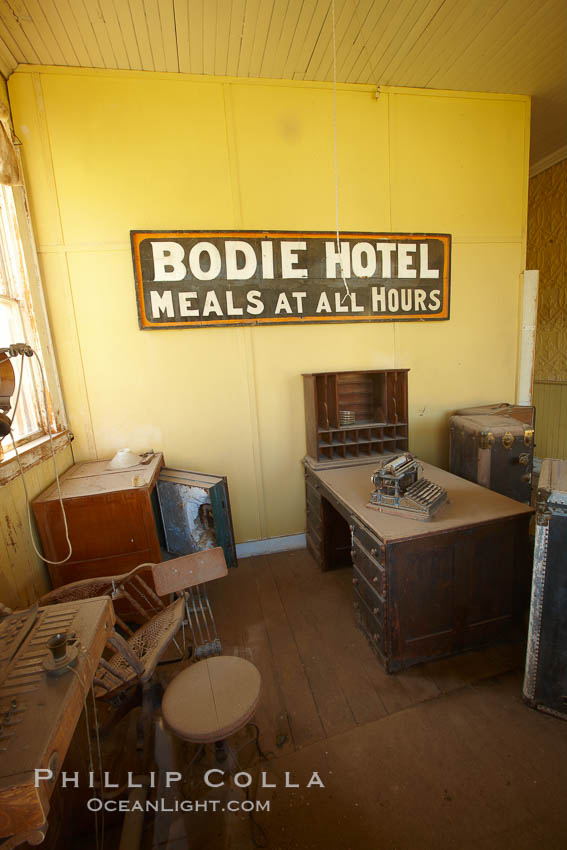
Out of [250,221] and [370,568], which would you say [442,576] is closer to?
[370,568]

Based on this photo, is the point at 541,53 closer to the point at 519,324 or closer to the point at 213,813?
the point at 519,324

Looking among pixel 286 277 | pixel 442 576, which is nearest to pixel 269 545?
pixel 442 576

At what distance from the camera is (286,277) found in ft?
10.4

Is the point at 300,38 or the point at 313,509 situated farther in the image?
the point at 313,509

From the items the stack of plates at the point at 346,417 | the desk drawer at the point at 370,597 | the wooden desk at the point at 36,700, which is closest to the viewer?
the wooden desk at the point at 36,700

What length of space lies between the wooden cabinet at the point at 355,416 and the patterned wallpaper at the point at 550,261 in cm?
316

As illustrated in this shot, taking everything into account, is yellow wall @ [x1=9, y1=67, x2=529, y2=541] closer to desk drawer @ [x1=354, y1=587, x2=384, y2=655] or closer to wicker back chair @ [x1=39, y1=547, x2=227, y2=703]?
desk drawer @ [x1=354, y1=587, x2=384, y2=655]

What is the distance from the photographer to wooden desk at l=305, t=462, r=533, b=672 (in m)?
1.99

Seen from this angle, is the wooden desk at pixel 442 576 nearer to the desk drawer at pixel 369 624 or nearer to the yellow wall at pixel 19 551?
the desk drawer at pixel 369 624

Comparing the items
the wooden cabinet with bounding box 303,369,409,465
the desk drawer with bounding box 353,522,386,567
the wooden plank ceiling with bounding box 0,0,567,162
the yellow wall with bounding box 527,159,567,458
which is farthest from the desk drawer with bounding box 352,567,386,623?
the yellow wall with bounding box 527,159,567,458

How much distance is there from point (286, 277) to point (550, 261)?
4053 millimetres

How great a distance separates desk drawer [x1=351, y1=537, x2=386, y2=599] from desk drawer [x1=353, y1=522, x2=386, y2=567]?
3 cm

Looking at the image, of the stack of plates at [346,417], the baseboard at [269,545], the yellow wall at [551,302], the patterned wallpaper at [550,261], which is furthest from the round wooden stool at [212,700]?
the patterned wallpaper at [550,261]

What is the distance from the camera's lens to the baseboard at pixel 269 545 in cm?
353
